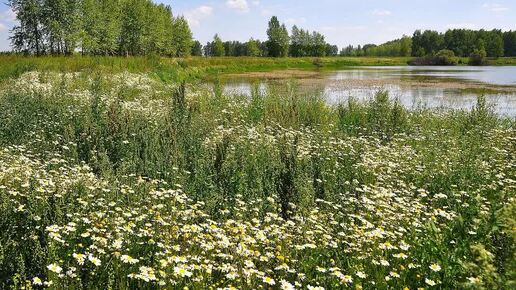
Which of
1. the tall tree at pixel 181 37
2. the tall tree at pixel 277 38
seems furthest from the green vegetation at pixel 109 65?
the tall tree at pixel 277 38

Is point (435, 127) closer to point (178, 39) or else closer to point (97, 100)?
point (97, 100)

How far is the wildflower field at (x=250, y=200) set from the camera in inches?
152

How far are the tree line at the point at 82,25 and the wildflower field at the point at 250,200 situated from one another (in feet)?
108

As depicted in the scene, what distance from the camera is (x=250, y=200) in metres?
5.89

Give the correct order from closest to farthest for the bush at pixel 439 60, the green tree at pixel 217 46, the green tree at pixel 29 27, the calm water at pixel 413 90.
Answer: the calm water at pixel 413 90
the green tree at pixel 29 27
the bush at pixel 439 60
the green tree at pixel 217 46

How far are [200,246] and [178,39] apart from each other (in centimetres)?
7743

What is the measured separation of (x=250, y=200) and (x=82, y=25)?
50.5 meters

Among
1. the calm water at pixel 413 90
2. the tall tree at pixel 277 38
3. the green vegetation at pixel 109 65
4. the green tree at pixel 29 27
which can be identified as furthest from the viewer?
the tall tree at pixel 277 38

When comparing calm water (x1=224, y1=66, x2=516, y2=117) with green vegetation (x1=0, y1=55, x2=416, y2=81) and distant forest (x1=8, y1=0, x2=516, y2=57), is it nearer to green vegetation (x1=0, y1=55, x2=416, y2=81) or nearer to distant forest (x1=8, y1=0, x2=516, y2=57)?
green vegetation (x1=0, y1=55, x2=416, y2=81)

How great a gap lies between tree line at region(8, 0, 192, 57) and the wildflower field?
32.9 m

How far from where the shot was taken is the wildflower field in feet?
12.7

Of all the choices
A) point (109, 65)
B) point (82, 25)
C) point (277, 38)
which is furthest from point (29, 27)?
point (277, 38)

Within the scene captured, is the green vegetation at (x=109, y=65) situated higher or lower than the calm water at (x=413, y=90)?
higher

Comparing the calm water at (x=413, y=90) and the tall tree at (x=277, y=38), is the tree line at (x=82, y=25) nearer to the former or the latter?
the calm water at (x=413, y=90)
